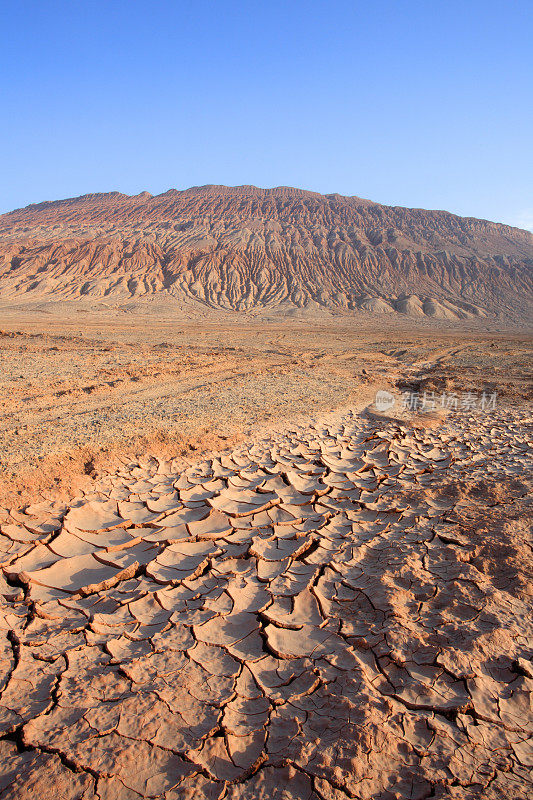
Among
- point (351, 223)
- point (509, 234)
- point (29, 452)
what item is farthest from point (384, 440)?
point (509, 234)

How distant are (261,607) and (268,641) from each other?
0.99ft

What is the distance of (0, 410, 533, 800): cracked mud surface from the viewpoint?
1.69 metres

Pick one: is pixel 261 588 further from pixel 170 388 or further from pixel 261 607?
pixel 170 388

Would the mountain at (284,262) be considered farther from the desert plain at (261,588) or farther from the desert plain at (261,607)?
the desert plain at (261,607)

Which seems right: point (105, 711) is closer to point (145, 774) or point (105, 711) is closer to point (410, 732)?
point (145, 774)

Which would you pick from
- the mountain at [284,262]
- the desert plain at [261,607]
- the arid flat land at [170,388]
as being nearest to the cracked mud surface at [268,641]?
the desert plain at [261,607]

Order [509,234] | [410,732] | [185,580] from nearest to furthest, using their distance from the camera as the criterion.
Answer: [410,732], [185,580], [509,234]

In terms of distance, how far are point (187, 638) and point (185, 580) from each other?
552mm

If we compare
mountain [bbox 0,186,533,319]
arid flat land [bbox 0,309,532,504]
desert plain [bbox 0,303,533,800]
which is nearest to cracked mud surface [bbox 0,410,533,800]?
desert plain [bbox 0,303,533,800]

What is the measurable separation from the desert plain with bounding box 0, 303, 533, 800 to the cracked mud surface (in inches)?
0.4

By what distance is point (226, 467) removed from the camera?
4762mm

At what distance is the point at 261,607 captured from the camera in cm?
268

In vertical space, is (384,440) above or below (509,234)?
below

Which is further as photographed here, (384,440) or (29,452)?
(384,440)
